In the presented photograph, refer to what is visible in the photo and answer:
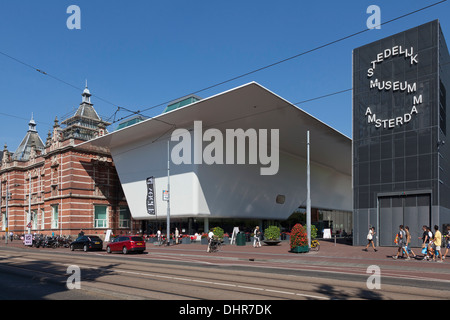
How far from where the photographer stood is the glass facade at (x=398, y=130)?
30.3m

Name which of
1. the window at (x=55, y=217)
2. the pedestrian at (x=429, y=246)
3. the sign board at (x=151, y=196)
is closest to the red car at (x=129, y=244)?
the sign board at (x=151, y=196)

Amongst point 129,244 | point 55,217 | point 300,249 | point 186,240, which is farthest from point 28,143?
point 300,249

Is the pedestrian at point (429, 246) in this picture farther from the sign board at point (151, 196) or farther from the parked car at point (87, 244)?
the sign board at point (151, 196)

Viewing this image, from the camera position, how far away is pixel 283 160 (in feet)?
174

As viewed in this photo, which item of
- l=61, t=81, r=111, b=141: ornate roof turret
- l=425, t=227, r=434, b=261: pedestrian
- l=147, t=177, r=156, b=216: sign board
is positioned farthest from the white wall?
l=425, t=227, r=434, b=261: pedestrian

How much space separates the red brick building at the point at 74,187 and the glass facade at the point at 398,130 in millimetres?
33302

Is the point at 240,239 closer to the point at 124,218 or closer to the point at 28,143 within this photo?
the point at 124,218

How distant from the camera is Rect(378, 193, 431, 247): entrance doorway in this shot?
30.4 metres

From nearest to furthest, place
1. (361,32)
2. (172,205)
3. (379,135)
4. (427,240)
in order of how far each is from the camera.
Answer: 1. (361,32)
2. (427,240)
3. (379,135)
4. (172,205)

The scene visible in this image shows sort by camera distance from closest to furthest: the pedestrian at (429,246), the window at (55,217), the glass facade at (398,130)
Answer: the pedestrian at (429,246), the glass facade at (398,130), the window at (55,217)
